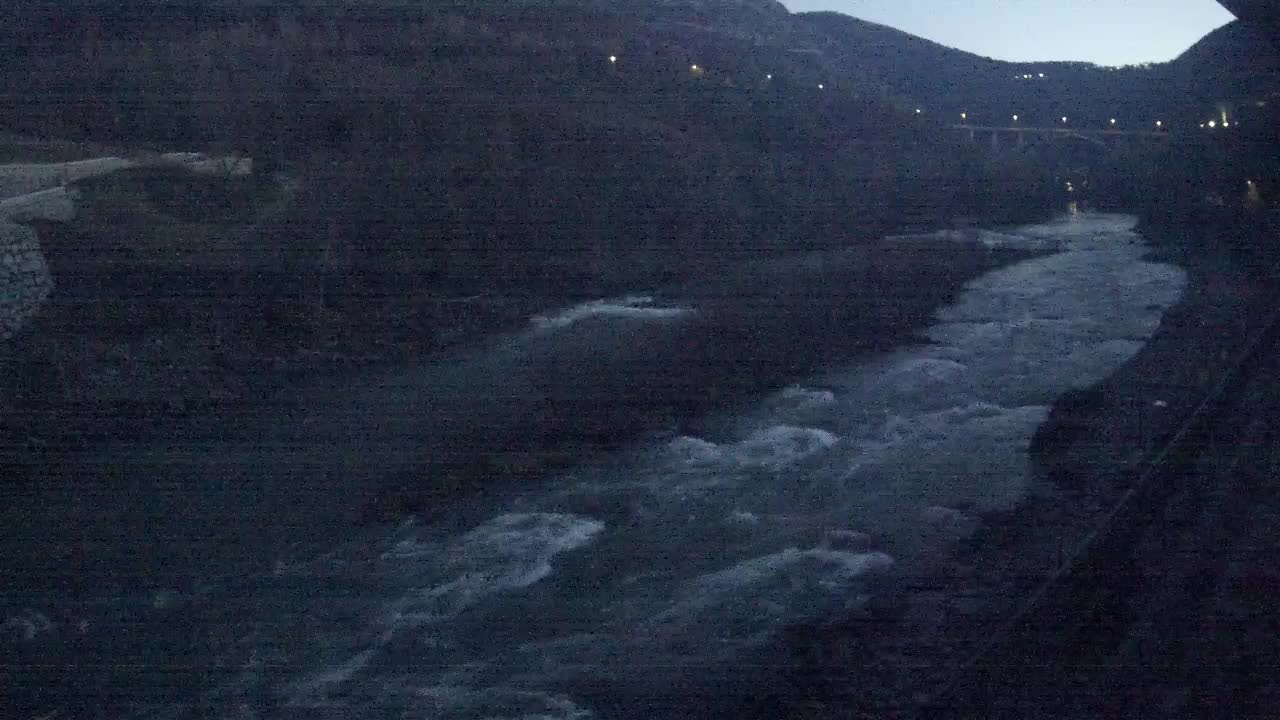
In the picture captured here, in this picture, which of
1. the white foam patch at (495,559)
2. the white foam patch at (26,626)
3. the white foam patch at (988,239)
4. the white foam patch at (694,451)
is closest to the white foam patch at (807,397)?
the white foam patch at (694,451)

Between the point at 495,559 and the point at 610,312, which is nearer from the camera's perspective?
the point at 495,559

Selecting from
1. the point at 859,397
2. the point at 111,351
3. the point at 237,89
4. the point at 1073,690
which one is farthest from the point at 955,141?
the point at 1073,690

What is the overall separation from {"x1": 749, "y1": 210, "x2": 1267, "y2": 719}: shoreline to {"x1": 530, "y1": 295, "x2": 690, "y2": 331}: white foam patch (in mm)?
2725

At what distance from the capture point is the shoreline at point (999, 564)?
8.89 ft

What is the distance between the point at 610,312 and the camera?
752 cm

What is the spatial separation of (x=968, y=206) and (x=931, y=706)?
13823 millimetres

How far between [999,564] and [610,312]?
438 centimetres

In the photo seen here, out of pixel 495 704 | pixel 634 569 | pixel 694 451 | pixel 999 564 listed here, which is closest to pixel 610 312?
pixel 694 451

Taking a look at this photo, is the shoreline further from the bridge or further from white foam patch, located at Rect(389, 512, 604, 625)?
the bridge

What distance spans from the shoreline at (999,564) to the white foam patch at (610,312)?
272 centimetres

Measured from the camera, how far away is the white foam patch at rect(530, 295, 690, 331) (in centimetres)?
718

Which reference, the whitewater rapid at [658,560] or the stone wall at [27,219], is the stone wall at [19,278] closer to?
the stone wall at [27,219]

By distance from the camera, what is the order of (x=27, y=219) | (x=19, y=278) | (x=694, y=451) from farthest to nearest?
(x=27, y=219) < (x=19, y=278) < (x=694, y=451)

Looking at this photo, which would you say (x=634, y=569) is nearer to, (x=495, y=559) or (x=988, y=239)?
(x=495, y=559)
